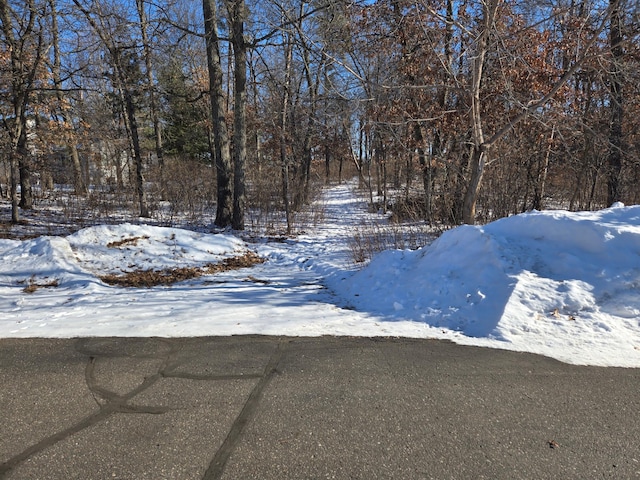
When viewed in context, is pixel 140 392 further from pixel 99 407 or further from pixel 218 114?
pixel 218 114

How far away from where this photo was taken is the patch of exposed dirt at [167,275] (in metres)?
7.03

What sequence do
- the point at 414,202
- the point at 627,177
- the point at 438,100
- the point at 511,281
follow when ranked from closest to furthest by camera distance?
the point at 511,281, the point at 438,100, the point at 627,177, the point at 414,202

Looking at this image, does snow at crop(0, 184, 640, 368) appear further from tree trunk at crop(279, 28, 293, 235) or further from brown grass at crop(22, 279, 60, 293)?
tree trunk at crop(279, 28, 293, 235)

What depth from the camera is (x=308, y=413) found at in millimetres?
2646

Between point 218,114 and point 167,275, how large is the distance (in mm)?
6818

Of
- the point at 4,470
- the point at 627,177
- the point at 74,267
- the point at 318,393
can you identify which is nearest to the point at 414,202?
the point at 627,177

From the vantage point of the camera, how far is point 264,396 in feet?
9.41

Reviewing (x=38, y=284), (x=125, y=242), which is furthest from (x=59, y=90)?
(x=38, y=284)

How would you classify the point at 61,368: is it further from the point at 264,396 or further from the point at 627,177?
the point at 627,177

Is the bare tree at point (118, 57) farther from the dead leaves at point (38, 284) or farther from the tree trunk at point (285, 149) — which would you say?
the dead leaves at point (38, 284)

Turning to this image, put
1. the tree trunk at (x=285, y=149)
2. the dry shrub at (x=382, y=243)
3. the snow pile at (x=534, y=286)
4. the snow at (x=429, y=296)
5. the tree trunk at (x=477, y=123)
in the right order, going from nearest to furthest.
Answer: the snow pile at (x=534, y=286) < the snow at (x=429, y=296) < the tree trunk at (x=477, y=123) < the dry shrub at (x=382, y=243) < the tree trunk at (x=285, y=149)

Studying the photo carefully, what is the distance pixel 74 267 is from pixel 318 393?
6.27 m

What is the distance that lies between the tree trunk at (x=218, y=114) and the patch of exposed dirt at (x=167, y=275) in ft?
14.7

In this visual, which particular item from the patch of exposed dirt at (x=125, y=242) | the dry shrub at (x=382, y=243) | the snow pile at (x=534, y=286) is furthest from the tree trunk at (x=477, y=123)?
the patch of exposed dirt at (x=125, y=242)
